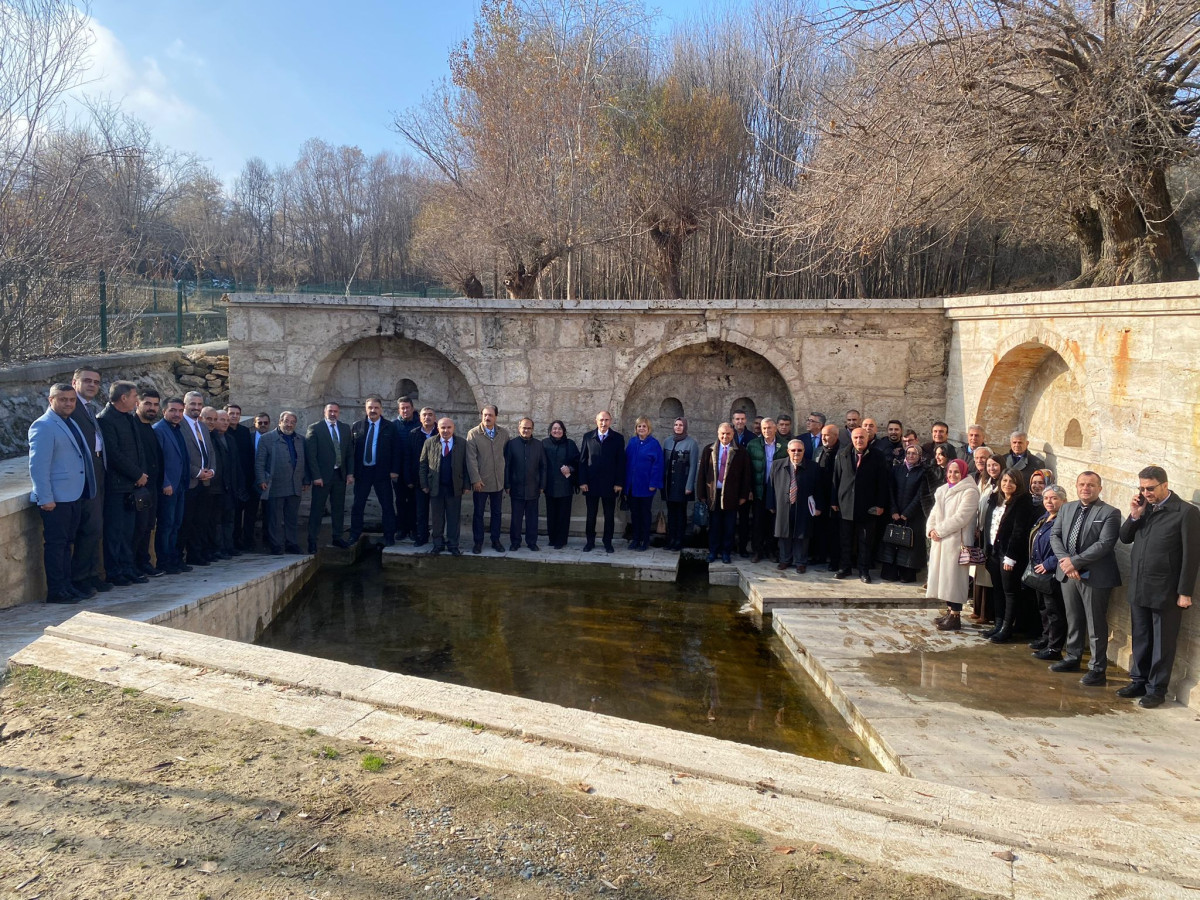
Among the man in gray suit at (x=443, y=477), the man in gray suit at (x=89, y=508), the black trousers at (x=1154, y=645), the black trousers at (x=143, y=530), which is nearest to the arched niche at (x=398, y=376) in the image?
the man in gray suit at (x=443, y=477)

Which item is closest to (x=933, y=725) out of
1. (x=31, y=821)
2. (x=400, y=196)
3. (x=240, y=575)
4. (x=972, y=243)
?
(x=31, y=821)

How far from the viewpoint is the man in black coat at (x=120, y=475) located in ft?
22.5

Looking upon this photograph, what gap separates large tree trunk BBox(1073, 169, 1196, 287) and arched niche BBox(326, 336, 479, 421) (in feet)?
25.1

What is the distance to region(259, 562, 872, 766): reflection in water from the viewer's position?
577 centimetres

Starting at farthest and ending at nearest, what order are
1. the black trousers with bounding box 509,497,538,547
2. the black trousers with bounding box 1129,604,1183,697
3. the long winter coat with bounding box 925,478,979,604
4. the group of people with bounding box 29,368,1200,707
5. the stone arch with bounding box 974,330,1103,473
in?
the black trousers with bounding box 509,497,538,547 < the stone arch with bounding box 974,330,1103,473 < the long winter coat with bounding box 925,478,979,604 < the group of people with bounding box 29,368,1200,707 < the black trousers with bounding box 1129,604,1183,697

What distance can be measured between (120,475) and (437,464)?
3.19 m

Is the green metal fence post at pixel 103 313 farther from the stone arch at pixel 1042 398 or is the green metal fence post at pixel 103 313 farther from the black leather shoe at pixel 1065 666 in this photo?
the black leather shoe at pixel 1065 666

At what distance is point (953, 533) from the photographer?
7.11 metres

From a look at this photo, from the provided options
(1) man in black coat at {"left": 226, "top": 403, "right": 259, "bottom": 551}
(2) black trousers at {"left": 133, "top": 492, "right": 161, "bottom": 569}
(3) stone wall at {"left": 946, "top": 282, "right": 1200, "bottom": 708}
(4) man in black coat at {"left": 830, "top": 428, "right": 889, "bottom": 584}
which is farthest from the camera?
(1) man in black coat at {"left": 226, "top": 403, "right": 259, "bottom": 551}

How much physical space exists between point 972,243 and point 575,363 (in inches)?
282

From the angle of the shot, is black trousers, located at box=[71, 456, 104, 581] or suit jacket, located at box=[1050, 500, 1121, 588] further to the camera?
black trousers, located at box=[71, 456, 104, 581]

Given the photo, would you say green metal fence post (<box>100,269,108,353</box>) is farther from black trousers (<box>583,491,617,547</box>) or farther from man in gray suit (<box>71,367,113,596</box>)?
black trousers (<box>583,491,617,547</box>)

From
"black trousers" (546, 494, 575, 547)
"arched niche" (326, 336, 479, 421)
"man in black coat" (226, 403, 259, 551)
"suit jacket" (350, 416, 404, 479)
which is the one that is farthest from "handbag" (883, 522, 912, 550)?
"man in black coat" (226, 403, 259, 551)

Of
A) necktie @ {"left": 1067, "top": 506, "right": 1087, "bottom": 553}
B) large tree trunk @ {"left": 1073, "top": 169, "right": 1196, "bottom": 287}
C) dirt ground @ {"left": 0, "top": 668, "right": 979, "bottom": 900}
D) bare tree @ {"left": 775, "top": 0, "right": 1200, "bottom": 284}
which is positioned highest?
bare tree @ {"left": 775, "top": 0, "right": 1200, "bottom": 284}
